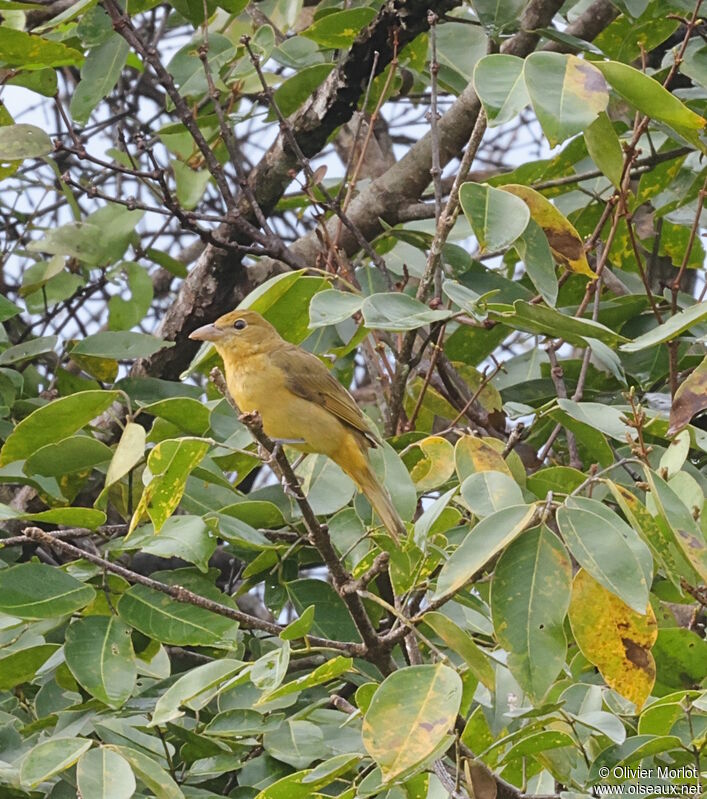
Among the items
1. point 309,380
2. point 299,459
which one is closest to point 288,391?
point 309,380

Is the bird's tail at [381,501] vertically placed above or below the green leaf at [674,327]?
below

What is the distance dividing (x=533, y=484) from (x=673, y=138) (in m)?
1.46

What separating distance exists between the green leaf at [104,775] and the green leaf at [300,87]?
2.84m

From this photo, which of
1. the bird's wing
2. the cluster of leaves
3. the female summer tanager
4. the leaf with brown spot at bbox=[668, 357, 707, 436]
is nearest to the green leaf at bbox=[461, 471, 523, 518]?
the cluster of leaves

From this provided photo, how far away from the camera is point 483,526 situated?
2373mm

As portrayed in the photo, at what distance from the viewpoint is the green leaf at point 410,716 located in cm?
217

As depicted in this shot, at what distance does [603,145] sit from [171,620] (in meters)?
1.57

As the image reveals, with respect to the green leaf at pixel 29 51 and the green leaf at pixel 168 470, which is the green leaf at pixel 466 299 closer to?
the green leaf at pixel 168 470

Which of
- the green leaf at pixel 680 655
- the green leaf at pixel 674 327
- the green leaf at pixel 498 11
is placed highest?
the green leaf at pixel 498 11

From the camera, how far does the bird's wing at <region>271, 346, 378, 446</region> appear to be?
433cm

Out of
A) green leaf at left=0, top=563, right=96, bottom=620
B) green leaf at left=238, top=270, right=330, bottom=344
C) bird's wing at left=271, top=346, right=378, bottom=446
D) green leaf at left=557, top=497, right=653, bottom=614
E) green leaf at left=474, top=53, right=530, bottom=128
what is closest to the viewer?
green leaf at left=557, top=497, right=653, bottom=614

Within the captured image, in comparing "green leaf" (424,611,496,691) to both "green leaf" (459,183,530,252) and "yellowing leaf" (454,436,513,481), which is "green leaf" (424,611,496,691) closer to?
"yellowing leaf" (454,436,513,481)

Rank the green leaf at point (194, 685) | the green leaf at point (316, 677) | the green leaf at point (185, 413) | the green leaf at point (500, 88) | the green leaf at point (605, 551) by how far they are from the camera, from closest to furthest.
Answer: the green leaf at point (605, 551)
the green leaf at point (316, 677)
the green leaf at point (194, 685)
the green leaf at point (500, 88)
the green leaf at point (185, 413)

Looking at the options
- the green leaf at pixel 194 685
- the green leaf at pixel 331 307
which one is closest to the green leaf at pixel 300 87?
the green leaf at pixel 331 307
